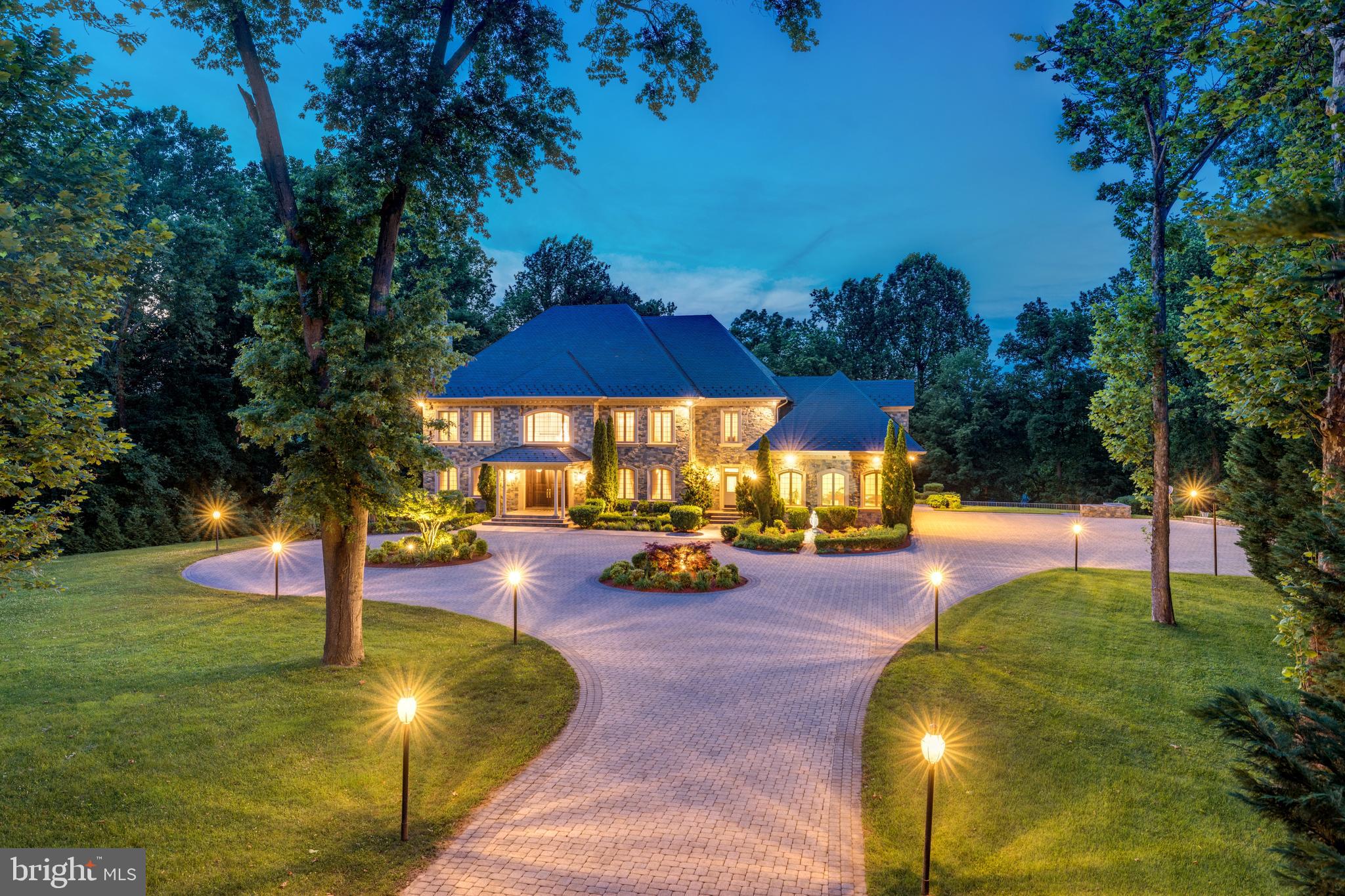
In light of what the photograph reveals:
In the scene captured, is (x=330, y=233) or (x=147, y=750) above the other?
(x=330, y=233)

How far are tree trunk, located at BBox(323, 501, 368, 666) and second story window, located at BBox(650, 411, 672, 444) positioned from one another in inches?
799

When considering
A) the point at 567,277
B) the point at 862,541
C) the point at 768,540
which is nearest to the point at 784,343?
the point at 567,277

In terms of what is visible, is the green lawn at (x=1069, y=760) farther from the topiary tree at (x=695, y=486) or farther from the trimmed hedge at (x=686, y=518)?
the topiary tree at (x=695, y=486)

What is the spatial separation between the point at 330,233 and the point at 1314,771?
11.6 m

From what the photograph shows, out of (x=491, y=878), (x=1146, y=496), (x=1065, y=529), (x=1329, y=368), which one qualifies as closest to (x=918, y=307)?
(x=1065, y=529)

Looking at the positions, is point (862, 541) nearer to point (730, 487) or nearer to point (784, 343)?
point (730, 487)

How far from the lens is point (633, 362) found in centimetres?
3177

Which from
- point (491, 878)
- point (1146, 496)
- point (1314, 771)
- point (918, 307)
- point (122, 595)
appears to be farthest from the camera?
point (918, 307)

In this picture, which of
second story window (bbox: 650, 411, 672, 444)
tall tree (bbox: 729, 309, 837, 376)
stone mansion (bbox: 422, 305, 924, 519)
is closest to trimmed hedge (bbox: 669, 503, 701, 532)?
stone mansion (bbox: 422, 305, 924, 519)

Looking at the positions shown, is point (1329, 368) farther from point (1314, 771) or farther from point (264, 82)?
point (264, 82)

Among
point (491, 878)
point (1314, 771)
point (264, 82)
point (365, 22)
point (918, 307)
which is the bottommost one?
point (491, 878)

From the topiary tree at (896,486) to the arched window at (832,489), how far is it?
8.79 feet

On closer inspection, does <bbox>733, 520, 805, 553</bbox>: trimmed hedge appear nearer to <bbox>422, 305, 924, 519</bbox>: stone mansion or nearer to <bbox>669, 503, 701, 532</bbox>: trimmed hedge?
<bbox>669, 503, 701, 532</bbox>: trimmed hedge

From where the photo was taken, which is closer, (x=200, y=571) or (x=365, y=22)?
(x=365, y=22)
